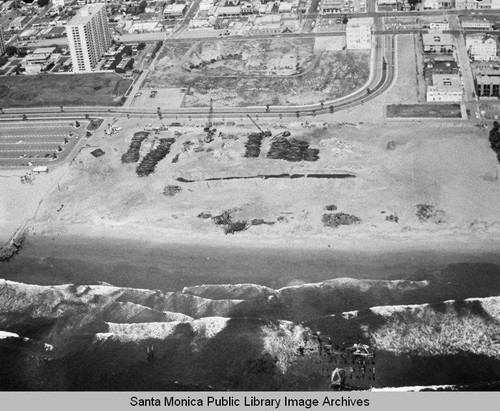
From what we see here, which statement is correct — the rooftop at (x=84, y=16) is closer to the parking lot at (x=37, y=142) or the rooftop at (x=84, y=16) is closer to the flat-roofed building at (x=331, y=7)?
the parking lot at (x=37, y=142)

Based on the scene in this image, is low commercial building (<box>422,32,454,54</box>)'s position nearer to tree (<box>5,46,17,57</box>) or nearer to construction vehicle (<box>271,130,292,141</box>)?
construction vehicle (<box>271,130,292,141</box>)

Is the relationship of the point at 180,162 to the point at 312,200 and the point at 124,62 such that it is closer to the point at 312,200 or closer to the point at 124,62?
the point at 312,200

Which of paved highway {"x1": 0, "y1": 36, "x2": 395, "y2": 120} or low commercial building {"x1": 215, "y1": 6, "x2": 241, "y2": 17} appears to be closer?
paved highway {"x1": 0, "y1": 36, "x2": 395, "y2": 120}

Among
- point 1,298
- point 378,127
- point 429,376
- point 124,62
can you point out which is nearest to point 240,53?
point 124,62

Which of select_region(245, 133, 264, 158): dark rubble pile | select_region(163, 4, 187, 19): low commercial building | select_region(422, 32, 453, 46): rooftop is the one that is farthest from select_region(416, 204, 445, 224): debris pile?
select_region(163, 4, 187, 19): low commercial building

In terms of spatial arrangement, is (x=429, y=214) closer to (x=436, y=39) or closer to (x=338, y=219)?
(x=338, y=219)

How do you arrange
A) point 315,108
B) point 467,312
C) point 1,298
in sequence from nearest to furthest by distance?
point 467,312
point 1,298
point 315,108

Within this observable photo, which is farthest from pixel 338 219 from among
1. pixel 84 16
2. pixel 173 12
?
pixel 173 12
